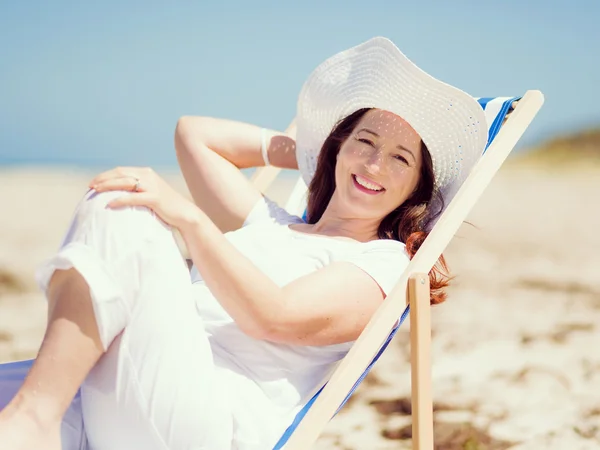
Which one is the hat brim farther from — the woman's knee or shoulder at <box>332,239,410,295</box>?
the woman's knee

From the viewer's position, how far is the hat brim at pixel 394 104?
2816 mm

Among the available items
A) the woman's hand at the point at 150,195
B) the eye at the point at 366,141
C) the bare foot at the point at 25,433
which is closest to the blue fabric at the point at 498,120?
the eye at the point at 366,141

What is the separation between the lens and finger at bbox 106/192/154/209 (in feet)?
6.73

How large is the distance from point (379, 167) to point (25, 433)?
53.9 inches

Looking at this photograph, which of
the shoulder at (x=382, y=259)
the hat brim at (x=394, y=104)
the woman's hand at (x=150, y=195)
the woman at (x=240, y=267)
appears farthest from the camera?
the hat brim at (x=394, y=104)

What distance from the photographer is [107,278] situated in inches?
77.2

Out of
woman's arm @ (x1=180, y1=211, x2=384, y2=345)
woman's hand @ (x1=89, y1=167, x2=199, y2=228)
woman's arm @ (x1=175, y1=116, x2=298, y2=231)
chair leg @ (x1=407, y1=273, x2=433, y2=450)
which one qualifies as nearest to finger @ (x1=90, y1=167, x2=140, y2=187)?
woman's hand @ (x1=89, y1=167, x2=199, y2=228)

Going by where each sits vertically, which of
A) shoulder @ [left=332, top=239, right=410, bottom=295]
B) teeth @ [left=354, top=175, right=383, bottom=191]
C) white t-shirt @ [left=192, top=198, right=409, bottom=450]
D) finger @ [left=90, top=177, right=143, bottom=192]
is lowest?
white t-shirt @ [left=192, top=198, right=409, bottom=450]

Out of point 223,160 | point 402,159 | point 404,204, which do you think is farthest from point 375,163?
point 223,160

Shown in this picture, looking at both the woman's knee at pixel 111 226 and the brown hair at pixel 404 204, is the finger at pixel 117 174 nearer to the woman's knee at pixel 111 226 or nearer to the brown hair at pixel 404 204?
the woman's knee at pixel 111 226

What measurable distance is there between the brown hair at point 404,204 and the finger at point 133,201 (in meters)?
0.92

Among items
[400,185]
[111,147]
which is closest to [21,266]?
[400,185]

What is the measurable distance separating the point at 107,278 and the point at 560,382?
10.2 ft

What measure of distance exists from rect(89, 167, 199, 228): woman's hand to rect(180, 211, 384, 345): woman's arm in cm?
3
